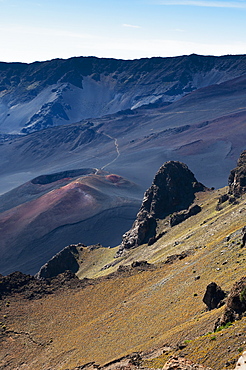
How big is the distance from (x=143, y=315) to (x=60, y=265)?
33.7 metres

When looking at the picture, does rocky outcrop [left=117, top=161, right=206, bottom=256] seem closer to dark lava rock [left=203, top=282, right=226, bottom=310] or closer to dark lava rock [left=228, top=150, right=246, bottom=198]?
dark lava rock [left=228, top=150, right=246, bottom=198]

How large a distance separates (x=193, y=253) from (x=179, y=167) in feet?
105

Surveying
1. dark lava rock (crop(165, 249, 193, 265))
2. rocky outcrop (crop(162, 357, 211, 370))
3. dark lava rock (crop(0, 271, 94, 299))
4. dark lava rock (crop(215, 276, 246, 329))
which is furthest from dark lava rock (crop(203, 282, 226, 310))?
dark lava rock (crop(0, 271, 94, 299))

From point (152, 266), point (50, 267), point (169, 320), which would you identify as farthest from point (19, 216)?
point (169, 320)

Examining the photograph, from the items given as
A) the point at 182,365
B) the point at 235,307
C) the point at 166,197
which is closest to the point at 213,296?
the point at 235,307

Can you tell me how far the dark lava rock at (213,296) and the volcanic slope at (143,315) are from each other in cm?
75

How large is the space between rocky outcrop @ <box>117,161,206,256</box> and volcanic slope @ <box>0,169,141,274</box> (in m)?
29.4

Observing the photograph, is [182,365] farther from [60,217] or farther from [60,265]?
[60,217]

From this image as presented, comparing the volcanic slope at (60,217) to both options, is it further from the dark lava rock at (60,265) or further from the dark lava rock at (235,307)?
the dark lava rock at (235,307)

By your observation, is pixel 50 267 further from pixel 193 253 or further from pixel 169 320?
pixel 169 320

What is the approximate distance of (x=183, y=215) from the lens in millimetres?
62781

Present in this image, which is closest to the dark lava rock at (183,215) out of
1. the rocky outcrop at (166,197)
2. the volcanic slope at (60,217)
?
the rocky outcrop at (166,197)

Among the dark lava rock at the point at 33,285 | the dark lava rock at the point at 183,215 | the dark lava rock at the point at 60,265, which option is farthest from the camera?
the dark lava rock at the point at 60,265

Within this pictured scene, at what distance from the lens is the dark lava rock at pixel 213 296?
93.0 feet
